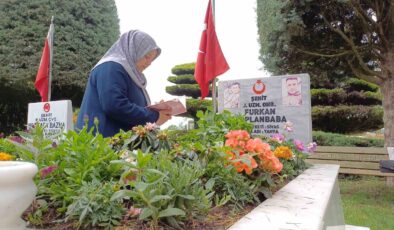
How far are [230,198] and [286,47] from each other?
5.74 meters

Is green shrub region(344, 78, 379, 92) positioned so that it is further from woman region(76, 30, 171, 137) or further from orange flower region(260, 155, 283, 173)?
orange flower region(260, 155, 283, 173)

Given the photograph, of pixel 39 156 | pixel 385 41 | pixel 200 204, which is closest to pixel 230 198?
pixel 200 204

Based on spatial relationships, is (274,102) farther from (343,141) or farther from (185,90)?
(185,90)

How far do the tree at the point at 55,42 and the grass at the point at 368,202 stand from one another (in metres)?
7.55

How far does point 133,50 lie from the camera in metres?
2.41

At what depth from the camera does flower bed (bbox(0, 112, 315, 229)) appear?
1.00 meters

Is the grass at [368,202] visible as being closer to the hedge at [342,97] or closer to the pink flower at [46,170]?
the hedge at [342,97]

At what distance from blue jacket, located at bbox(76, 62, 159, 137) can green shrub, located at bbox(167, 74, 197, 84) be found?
44.6ft

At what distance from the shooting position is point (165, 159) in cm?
A: 114

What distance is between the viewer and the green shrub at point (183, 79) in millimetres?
15866

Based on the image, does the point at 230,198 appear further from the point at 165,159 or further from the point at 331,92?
the point at 331,92

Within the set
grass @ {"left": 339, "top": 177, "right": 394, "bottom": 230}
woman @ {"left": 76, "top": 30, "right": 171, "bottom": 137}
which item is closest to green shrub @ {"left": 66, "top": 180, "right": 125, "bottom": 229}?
woman @ {"left": 76, "top": 30, "right": 171, "bottom": 137}

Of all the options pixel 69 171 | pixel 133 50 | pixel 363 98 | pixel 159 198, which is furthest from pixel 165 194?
pixel 363 98

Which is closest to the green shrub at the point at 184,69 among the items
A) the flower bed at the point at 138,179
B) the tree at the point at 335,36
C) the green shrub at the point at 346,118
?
the green shrub at the point at 346,118
